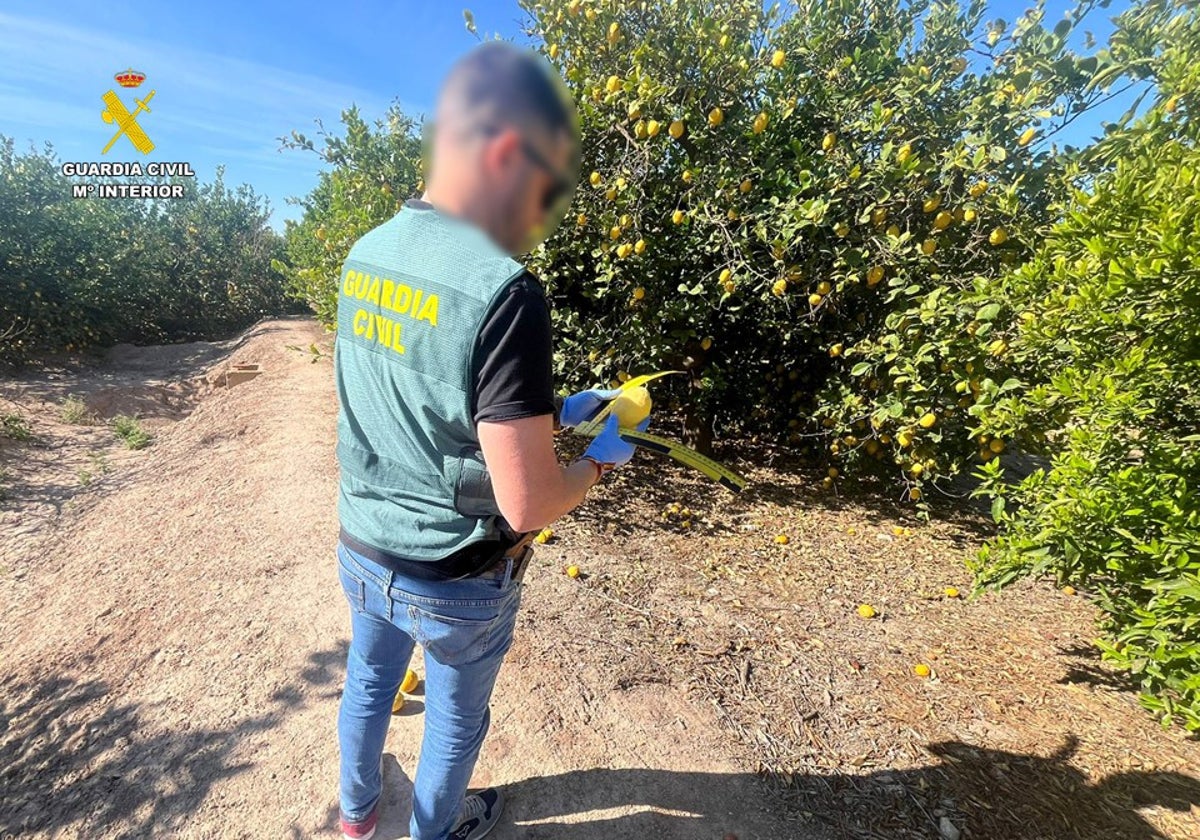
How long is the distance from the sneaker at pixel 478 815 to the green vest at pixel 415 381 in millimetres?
1196

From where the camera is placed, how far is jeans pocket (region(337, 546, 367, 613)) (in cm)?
152

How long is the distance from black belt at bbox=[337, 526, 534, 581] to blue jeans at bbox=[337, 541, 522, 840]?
0.02 m

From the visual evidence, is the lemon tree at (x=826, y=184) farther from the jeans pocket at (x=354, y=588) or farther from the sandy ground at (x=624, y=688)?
the jeans pocket at (x=354, y=588)

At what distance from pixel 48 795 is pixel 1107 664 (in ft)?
15.7

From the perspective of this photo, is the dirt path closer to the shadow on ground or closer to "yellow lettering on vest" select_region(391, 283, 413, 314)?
the shadow on ground

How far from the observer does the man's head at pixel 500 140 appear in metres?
1.01

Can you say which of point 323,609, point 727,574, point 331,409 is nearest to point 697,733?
point 727,574

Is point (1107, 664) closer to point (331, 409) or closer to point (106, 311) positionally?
point (331, 409)

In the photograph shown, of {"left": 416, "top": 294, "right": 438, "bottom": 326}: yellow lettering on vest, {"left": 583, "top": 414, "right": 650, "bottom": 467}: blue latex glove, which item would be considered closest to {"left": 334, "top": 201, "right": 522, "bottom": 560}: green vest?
{"left": 416, "top": 294, "right": 438, "bottom": 326}: yellow lettering on vest

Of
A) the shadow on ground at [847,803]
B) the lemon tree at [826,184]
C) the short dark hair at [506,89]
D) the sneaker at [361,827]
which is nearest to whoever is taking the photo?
the short dark hair at [506,89]

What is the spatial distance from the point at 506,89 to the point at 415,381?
0.57m

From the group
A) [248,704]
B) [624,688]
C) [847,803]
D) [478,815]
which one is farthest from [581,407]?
[248,704]

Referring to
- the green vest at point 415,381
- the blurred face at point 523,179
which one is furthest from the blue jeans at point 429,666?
the blurred face at point 523,179

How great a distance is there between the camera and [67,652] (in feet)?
9.43
